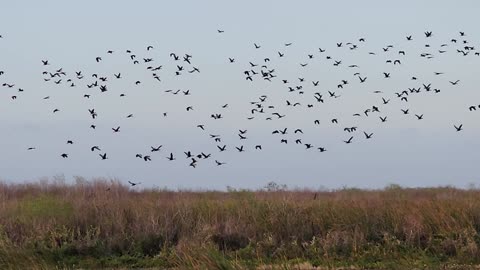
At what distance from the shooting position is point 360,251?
760 inches

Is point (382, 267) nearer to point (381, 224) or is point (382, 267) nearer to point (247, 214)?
point (381, 224)

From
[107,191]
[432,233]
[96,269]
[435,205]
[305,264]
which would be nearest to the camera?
[305,264]

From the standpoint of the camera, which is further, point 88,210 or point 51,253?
point 88,210

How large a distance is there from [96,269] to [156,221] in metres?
3.13

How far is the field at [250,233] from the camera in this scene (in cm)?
1892

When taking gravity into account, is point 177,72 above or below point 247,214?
above

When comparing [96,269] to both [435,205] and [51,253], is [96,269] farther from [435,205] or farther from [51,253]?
[435,205]

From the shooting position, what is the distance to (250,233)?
21250 mm

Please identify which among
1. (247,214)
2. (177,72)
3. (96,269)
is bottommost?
(96,269)

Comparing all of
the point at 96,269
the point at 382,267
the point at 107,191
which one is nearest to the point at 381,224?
the point at 382,267

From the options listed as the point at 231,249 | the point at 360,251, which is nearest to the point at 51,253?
the point at 231,249

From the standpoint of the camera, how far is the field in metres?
18.9

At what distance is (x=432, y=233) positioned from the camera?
2056cm

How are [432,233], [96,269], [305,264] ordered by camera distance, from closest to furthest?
[305,264], [96,269], [432,233]
